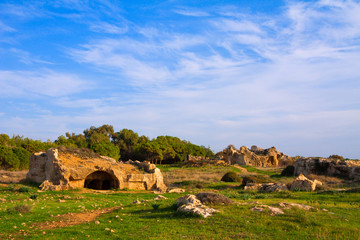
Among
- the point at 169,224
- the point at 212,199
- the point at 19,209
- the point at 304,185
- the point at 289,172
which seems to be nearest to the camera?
the point at 169,224

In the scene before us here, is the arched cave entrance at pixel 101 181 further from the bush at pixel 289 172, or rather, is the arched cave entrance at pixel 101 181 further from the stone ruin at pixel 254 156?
the stone ruin at pixel 254 156

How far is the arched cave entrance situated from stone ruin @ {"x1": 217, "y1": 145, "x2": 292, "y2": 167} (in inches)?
1758

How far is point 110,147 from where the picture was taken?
69750 mm

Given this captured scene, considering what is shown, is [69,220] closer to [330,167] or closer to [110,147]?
[330,167]

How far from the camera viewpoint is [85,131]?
108750 mm

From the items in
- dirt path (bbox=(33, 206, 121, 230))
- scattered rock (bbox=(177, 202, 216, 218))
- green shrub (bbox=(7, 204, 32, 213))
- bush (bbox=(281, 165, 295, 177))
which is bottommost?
dirt path (bbox=(33, 206, 121, 230))

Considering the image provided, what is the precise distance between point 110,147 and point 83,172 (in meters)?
46.4

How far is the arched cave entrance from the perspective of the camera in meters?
26.8

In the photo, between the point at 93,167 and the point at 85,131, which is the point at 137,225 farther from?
the point at 85,131

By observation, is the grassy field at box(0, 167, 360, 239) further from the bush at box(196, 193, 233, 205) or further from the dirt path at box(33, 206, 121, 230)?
the bush at box(196, 193, 233, 205)

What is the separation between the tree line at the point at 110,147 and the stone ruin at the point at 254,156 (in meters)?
14.6

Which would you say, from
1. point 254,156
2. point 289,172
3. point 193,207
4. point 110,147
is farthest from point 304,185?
point 110,147

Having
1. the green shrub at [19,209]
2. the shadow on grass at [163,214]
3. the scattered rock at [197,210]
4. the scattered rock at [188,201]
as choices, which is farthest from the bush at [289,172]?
the green shrub at [19,209]

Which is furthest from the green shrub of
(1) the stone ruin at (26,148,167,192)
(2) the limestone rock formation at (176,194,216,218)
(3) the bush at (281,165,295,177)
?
(3) the bush at (281,165,295,177)
